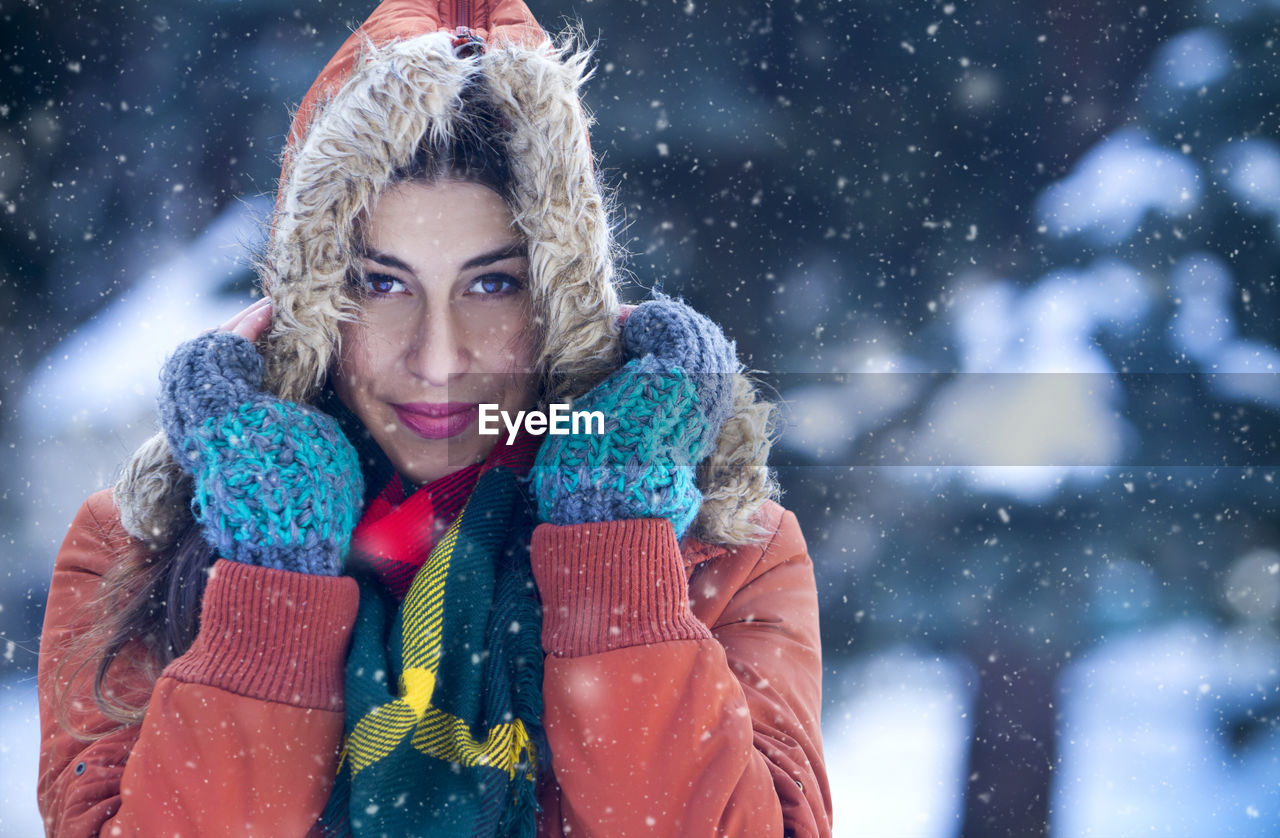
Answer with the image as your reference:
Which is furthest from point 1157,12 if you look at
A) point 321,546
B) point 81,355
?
point 81,355

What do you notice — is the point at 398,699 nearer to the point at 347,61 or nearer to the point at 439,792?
the point at 439,792

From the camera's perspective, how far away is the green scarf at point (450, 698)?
0.98 meters

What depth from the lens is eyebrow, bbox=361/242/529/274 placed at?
1.13 meters

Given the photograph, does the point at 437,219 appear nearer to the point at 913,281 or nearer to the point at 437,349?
the point at 437,349

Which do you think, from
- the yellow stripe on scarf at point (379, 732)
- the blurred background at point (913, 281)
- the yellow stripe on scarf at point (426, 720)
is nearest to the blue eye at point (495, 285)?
the yellow stripe on scarf at point (426, 720)

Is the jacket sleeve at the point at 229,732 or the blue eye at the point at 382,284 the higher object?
the blue eye at the point at 382,284

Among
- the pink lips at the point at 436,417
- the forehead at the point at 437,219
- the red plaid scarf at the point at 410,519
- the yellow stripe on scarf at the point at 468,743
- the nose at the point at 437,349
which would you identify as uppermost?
the forehead at the point at 437,219

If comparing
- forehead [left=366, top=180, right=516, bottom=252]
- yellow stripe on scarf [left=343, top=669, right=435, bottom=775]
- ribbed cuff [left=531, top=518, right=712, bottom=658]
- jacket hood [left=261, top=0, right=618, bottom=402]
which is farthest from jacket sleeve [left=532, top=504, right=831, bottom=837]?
forehead [left=366, top=180, right=516, bottom=252]

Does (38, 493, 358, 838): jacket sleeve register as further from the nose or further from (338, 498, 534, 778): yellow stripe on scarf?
the nose

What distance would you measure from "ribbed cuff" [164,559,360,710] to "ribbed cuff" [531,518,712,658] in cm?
27

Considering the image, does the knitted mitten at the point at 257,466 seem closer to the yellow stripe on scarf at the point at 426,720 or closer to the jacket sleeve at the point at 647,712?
the yellow stripe on scarf at the point at 426,720

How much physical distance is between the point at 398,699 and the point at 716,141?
5.28 feet

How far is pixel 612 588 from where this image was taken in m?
0.96

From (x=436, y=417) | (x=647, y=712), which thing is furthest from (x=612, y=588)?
(x=436, y=417)
